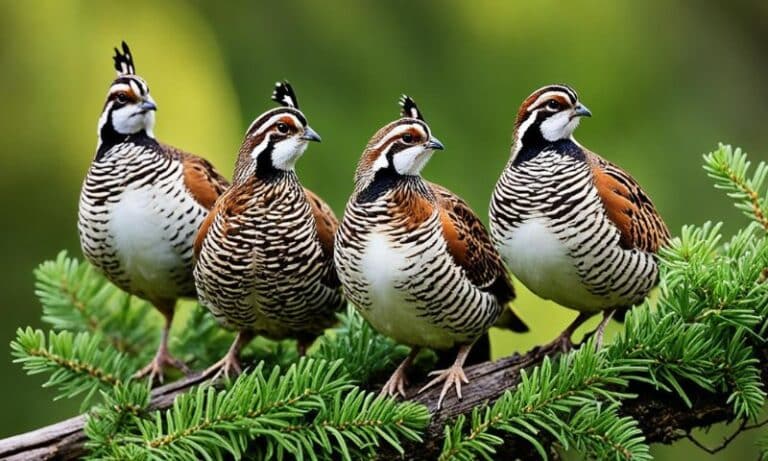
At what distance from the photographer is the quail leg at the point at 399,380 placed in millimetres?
3719

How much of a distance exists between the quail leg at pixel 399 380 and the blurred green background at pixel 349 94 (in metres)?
2.11

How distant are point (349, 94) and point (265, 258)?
303 centimetres

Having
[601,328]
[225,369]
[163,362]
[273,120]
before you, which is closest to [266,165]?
[273,120]

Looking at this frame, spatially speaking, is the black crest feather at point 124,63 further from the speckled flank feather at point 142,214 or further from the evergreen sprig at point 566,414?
the evergreen sprig at point 566,414

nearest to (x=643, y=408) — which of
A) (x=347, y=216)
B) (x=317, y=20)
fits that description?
(x=347, y=216)

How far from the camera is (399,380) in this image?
3789 millimetres

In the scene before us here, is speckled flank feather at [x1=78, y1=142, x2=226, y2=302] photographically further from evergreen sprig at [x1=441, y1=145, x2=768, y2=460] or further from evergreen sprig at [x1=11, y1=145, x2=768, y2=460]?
evergreen sprig at [x1=441, y1=145, x2=768, y2=460]

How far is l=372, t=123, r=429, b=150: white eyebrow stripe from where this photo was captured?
3641mm

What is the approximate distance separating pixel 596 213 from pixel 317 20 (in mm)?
3836

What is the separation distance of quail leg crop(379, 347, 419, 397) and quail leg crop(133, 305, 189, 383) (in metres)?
0.98

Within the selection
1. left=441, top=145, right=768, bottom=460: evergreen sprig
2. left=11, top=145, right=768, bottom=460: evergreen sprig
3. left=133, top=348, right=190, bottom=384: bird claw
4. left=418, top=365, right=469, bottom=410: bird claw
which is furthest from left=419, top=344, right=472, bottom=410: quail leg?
left=133, top=348, right=190, bottom=384: bird claw

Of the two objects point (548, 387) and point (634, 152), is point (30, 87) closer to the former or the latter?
point (634, 152)

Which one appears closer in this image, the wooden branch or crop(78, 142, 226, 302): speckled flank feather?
the wooden branch

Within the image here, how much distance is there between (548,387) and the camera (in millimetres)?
3254
